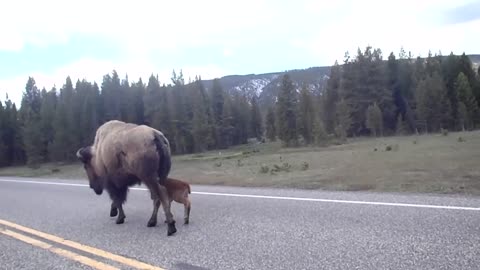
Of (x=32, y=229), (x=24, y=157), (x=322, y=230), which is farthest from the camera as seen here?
(x=24, y=157)

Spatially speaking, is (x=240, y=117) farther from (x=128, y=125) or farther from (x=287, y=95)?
(x=128, y=125)

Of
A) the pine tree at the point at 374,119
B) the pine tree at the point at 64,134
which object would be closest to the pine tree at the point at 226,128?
the pine tree at the point at 64,134

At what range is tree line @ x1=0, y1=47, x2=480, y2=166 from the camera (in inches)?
2734

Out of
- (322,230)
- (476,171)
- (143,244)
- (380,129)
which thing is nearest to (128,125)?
(143,244)

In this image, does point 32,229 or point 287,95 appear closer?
point 32,229

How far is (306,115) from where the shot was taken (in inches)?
2896

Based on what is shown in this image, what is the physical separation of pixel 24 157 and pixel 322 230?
267ft

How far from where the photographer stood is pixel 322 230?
19.3 feet

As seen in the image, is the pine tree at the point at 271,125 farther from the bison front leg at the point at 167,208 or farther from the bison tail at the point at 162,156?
the bison front leg at the point at 167,208

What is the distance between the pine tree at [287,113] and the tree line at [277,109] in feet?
0.51

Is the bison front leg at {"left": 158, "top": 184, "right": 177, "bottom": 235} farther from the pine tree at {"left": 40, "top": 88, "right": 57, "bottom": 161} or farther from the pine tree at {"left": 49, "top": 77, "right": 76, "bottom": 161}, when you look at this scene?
the pine tree at {"left": 40, "top": 88, "right": 57, "bottom": 161}

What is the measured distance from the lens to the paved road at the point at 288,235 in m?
4.60

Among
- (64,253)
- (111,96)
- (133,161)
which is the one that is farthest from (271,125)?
(64,253)

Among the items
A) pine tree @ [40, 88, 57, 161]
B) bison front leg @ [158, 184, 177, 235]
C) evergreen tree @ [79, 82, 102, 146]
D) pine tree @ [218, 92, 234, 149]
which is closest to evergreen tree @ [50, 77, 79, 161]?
evergreen tree @ [79, 82, 102, 146]
